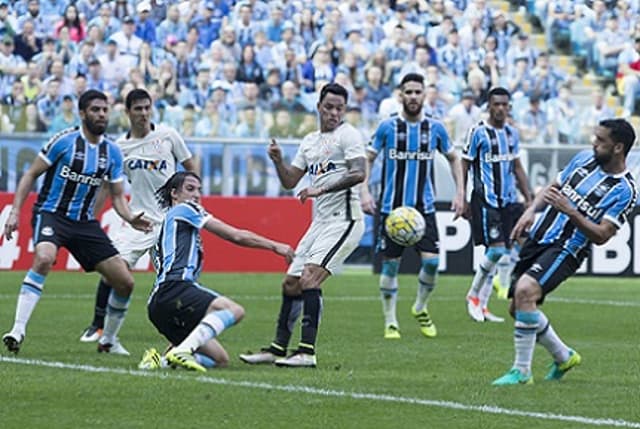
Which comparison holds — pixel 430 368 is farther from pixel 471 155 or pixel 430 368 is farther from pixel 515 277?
pixel 471 155

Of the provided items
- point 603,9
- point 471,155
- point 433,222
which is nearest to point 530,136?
point 603,9

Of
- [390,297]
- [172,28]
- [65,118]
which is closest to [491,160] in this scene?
[390,297]

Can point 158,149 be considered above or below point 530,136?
above

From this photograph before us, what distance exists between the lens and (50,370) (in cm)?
1148

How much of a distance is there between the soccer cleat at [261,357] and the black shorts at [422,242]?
3.34 metres

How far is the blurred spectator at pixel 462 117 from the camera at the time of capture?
86.8 ft

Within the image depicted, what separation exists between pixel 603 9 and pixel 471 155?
1633cm

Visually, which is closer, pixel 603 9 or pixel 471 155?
pixel 471 155

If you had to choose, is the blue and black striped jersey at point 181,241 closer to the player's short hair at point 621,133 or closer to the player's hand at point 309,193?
the player's hand at point 309,193

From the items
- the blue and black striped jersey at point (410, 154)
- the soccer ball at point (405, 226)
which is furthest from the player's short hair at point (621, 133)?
the blue and black striped jersey at point (410, 154)

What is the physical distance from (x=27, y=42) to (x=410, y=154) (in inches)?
533

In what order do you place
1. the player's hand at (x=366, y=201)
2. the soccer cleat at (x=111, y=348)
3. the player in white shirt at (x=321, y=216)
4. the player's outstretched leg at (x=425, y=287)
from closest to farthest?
1. the player in white shirt at (x=321, y=216)
2. the soccer cleat at (x=111, y=348)
3. the player's hand at (x=366, y=201)
4. the player's outstretched leg at (x=425, y=287)

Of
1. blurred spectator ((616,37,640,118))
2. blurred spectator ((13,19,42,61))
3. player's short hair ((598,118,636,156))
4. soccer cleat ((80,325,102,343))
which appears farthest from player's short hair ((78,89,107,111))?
blurred spectator ((616,37,640,118))

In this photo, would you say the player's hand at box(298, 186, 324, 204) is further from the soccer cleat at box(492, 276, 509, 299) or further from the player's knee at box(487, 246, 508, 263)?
the soccer cleat at box(492, 276, 509, 299)
